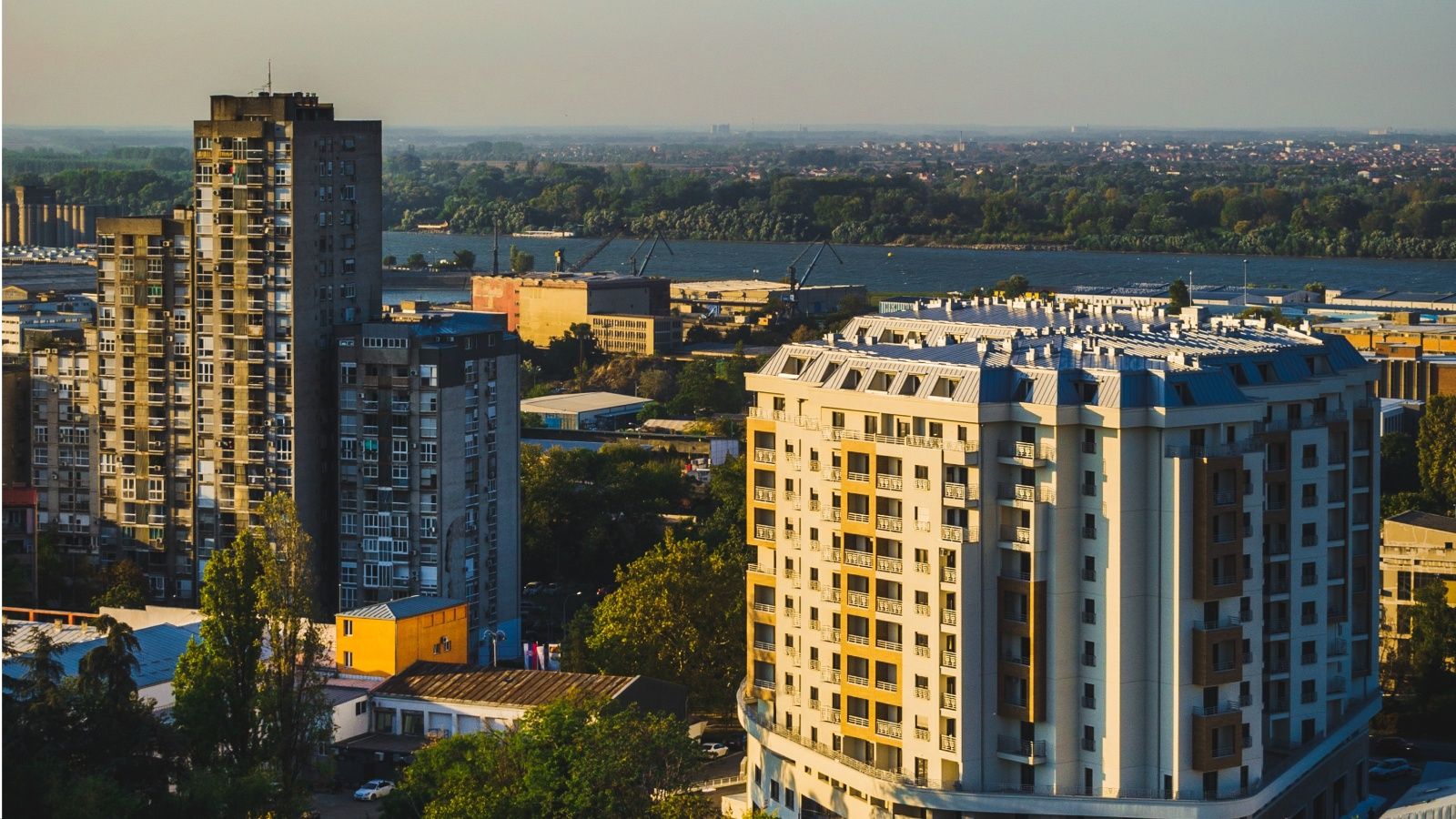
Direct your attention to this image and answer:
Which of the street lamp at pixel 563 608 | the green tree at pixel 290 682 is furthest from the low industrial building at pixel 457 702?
the street lamp at pixel 563 608

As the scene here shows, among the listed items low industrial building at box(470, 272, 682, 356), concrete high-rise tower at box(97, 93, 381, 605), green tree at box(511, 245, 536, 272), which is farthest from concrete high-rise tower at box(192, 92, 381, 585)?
green tree at box(511, 245, 536, 272)

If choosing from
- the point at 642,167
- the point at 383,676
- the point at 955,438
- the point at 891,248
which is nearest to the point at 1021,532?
the point at 955,438

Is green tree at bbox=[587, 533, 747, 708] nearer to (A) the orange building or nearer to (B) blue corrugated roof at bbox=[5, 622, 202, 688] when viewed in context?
(A) the orange building

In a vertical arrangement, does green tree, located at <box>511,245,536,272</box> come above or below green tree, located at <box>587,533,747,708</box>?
above

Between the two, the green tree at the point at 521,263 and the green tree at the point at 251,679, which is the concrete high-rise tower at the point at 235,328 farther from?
the green tree at the point at 521,263

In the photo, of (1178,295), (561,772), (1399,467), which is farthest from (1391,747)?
(1178,295)

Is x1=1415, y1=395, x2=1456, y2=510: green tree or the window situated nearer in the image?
the window
